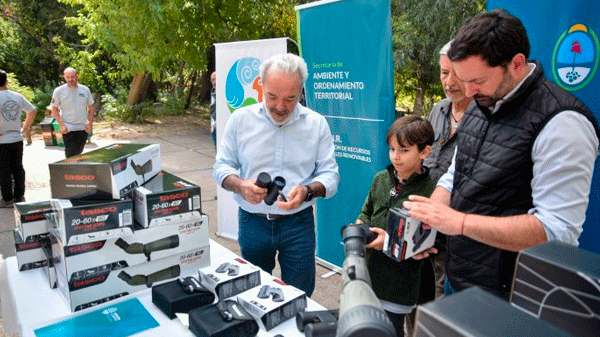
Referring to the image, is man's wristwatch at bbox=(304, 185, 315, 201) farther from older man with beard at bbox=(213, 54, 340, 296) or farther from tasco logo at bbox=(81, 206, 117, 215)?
tasco logo at bbox=(81, 206, 117, 215)

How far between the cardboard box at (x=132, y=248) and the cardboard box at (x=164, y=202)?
39mm

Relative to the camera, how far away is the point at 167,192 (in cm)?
185

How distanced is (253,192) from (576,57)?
5.41ft

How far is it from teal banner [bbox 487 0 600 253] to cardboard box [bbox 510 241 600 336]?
1681 mm

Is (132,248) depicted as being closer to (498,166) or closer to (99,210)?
(99,210)

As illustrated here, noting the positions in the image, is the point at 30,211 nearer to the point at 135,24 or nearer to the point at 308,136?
the point at 308,136

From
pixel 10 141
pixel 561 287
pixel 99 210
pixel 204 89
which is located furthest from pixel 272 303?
pixel 204 89

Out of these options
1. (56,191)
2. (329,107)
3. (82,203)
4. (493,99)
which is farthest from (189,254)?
(329,107)

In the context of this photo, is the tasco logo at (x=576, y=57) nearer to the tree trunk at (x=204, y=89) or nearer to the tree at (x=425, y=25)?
the tree at (x=425, y=25)

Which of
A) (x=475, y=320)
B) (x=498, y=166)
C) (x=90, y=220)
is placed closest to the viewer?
(x=475, y=320)

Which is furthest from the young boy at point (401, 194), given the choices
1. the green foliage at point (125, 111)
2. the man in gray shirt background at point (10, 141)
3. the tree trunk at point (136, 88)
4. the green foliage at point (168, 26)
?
the tree trunk at point (136, 88)

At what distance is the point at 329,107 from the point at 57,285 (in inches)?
95.2

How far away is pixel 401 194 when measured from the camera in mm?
2021

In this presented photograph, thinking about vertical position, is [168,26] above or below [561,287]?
above
